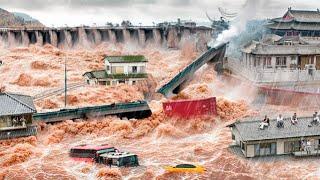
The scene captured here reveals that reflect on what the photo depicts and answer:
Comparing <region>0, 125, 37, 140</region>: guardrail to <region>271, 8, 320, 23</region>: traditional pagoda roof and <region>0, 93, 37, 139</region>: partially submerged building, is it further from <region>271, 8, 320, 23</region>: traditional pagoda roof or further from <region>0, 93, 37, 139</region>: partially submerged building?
<region>271, 8, 320, 23</region>: traditional pagoda roof

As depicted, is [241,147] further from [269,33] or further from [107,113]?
[269,33]

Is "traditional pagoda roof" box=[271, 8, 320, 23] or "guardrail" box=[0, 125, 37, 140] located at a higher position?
"traditional pagoda roof" box=[271, 8, 320, 23]

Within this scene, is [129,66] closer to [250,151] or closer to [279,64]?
[279,64]

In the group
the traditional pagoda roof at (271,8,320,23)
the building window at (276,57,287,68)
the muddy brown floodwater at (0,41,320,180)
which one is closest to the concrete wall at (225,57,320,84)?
the building window at (276,57,287,68)

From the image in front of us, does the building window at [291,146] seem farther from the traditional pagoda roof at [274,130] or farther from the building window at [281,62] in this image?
the building window at [281,62]

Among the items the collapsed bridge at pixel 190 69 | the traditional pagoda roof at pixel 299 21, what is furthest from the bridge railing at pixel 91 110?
the traditional pagoda roof at pixel 299 21

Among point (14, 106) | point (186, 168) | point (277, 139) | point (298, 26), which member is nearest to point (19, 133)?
point (14, 106)

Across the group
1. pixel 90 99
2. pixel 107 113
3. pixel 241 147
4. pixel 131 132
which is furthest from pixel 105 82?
pixel 241 147

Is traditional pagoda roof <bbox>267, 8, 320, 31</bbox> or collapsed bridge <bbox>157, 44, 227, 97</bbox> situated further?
traditional pagoda roof <bbox>267, 8, 320, 31</bbox>
